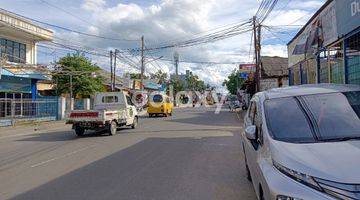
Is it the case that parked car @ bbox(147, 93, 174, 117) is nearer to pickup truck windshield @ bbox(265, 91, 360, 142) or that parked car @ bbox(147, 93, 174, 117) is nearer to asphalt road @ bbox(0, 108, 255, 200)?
asphalt road @ bbox(0, 108, 255, 200)

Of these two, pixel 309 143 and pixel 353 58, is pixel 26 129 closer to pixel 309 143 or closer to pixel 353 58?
pixel 353 58

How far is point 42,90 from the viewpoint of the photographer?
44062 millimetres

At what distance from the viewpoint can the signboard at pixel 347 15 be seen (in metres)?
13.5

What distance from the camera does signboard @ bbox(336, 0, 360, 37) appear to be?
44.4 ft

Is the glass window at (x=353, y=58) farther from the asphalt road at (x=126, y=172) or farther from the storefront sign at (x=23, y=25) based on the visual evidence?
the storefront sign at (x=23, y=25)

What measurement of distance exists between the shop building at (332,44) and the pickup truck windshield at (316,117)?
26.7ft

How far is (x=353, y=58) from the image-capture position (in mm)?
14672

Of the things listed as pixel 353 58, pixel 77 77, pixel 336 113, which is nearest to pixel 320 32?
pixel 353 58

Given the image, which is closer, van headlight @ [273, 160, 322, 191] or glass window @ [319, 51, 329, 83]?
van headlight @ [273, 160, 322, 191]

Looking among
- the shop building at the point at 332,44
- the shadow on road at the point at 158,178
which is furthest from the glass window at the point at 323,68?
the shadow on road at the point at 158,178

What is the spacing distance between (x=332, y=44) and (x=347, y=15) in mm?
2367

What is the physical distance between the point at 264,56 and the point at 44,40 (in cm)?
2863

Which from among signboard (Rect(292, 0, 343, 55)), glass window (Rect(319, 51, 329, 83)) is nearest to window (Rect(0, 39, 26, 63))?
signboard (Rect(292, 0, 343, 55))

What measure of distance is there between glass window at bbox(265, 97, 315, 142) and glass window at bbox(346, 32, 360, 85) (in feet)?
28.8
